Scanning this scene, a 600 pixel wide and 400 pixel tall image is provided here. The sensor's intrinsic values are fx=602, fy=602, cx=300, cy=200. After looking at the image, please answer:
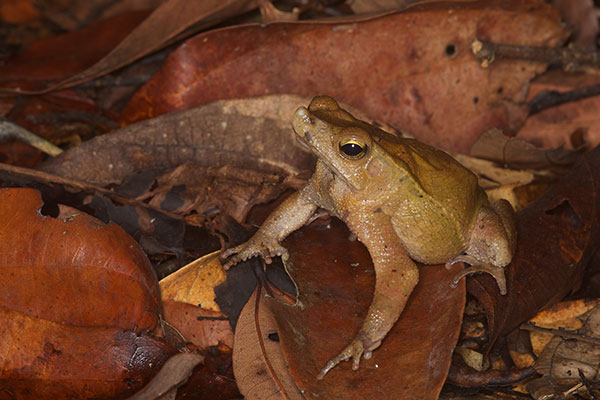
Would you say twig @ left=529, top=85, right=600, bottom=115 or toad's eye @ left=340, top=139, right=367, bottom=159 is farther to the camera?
twig @ left=529, top=85, right=600, bottom=115

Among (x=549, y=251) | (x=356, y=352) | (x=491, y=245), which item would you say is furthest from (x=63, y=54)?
(x=549, y=251)

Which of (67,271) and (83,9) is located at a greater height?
(83,9)

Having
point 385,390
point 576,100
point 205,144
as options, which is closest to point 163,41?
point 205,144

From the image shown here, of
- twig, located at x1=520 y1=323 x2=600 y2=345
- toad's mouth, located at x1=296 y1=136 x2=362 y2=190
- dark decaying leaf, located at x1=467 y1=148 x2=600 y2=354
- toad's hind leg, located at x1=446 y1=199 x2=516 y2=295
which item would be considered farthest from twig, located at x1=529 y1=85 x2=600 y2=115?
toad's mouth, located at x1=296 y1=136 x2=362 y2=190

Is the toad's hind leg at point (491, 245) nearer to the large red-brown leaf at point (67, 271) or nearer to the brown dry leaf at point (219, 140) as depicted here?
the brown dry leaf at point (219, 140)

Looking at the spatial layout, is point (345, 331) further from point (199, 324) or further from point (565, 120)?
point (565, 120)

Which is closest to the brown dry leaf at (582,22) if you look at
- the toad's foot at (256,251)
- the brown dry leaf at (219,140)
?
the brown dry leaf at (219,140)

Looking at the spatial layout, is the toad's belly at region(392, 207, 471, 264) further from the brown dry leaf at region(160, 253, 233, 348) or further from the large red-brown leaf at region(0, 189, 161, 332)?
the large red-brown leaf at region(0, 189, 161, 332)
